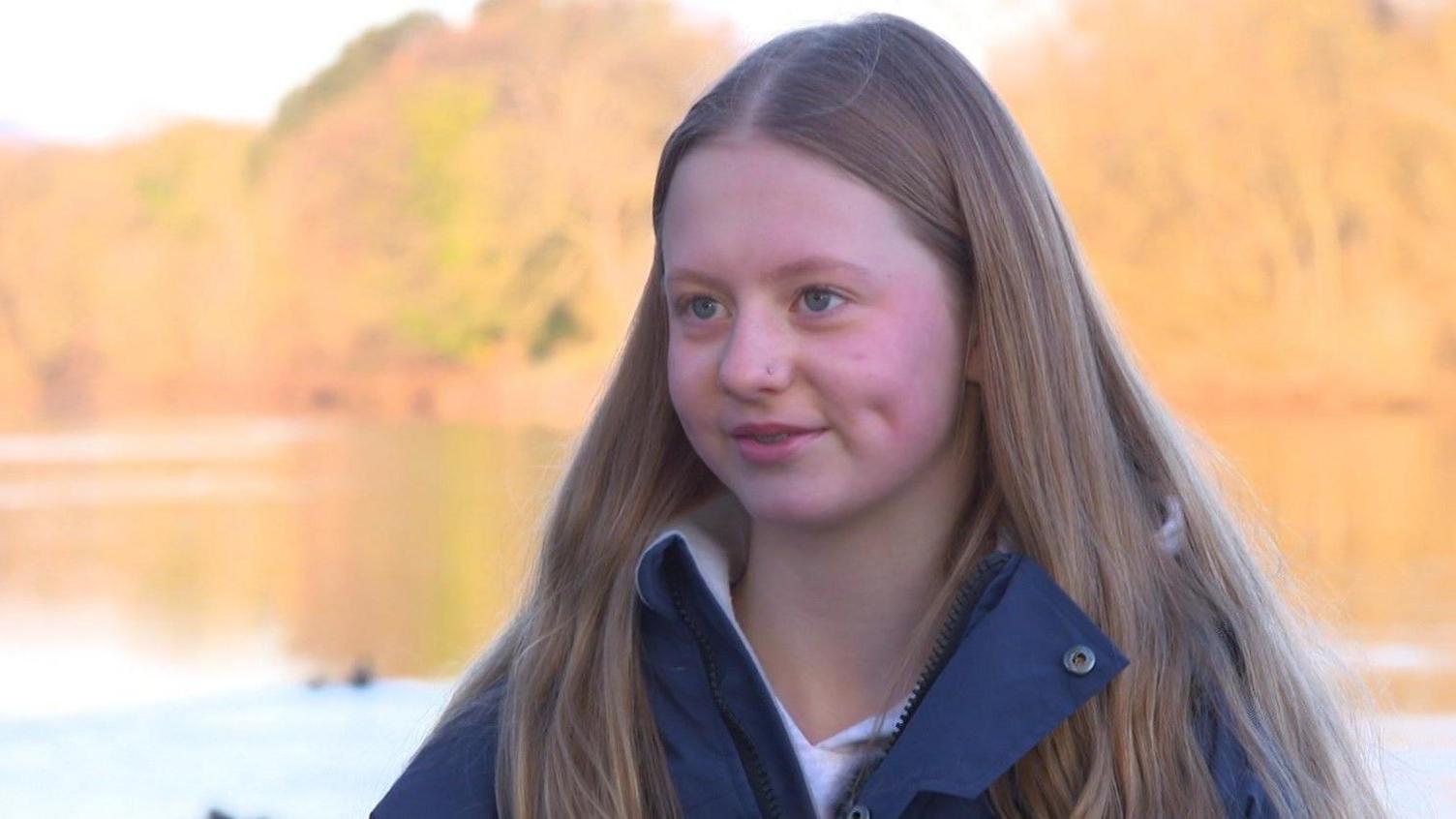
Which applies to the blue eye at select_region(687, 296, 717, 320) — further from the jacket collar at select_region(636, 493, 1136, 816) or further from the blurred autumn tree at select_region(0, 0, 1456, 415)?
the blurred autumn tree at select_region(0, 0, 1456, 415)

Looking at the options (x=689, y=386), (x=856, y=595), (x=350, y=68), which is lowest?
(x=856, y=595)

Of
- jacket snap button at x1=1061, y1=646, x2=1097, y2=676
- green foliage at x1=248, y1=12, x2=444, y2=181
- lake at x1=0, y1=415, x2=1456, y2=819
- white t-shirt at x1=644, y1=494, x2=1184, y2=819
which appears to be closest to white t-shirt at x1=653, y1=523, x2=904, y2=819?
white t-shirt at x1=644, y1=494, x2=1184, y2=819

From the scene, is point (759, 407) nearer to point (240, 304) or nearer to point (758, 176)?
point (758, 176)

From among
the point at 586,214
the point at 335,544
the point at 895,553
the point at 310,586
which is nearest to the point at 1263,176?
the point at 586,214

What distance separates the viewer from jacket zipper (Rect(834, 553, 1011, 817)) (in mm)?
940

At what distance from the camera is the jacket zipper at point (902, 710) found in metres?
0.94

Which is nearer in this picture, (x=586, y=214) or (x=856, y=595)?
(x=856, y=595)

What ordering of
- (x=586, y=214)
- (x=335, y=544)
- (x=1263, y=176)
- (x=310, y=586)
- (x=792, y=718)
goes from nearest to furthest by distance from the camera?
(x=792, y=718), (x=310, y=586), (x=335, y=544), (x=586, y=214), (x=1263, y=176)

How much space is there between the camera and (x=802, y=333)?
36.9 inches

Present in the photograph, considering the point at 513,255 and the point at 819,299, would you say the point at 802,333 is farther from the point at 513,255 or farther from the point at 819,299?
the point at 513,255

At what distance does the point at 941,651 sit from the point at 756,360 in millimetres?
178

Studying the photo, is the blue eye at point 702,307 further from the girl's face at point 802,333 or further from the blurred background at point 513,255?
the blurred background at point 513,255

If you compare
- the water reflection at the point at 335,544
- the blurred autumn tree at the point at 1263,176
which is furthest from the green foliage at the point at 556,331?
the blurred autumn tree at the point at 1263,176

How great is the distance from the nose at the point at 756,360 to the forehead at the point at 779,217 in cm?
3
